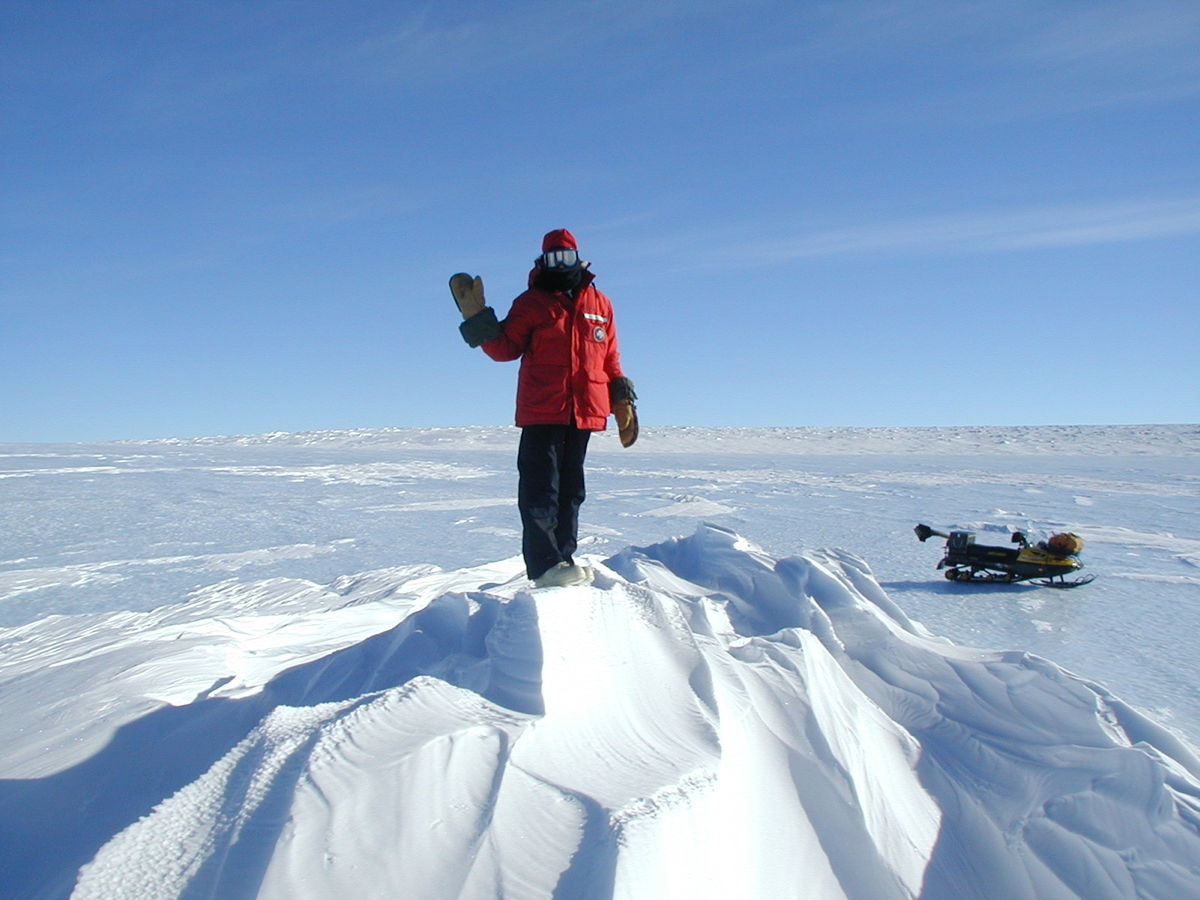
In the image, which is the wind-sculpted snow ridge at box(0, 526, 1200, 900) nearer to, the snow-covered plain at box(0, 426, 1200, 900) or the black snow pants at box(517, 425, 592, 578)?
the snow-covered plain at box(0, 426, 1200, 900)

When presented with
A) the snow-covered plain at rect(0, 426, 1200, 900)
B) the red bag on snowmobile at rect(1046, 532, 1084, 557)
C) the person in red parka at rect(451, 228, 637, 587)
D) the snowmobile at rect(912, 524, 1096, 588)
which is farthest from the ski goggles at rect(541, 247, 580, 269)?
the red bag on snowmobile at rect(1046, 532, 1084, 557)

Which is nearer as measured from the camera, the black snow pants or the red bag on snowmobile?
the black snow pants

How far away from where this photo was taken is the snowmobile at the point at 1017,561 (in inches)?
160

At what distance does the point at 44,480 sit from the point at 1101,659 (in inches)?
468

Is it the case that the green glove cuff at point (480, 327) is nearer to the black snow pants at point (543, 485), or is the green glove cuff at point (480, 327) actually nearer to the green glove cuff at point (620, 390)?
the black snow pants at point (543, 485)

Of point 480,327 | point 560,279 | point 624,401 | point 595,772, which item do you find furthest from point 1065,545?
point 595,772

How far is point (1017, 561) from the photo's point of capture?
412 centimetres

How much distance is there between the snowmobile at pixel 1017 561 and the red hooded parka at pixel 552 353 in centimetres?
251

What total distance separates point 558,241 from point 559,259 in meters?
0.07

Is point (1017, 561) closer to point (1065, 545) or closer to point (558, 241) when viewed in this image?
point (1065, 545)

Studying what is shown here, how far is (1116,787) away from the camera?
148cm

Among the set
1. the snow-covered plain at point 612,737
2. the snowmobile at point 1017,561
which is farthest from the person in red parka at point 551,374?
the snowmobile at point 1017,561

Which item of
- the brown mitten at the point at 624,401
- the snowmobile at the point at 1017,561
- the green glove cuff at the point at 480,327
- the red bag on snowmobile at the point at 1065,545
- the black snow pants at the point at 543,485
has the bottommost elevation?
the snowmobile at the point at 1017,561

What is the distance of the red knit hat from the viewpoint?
2703 mm
